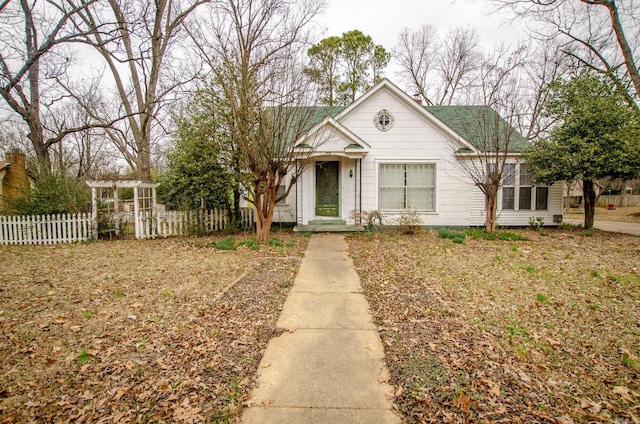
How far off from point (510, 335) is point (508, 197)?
10793 mm

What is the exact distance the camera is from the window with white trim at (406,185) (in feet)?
41.2

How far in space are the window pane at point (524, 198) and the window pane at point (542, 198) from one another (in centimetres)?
35

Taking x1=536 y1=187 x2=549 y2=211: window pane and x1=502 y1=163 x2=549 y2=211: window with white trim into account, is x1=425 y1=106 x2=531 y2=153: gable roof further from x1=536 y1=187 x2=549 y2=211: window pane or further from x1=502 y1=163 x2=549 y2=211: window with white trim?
x1=536 y1=187 x2=549 y2=211: window pane

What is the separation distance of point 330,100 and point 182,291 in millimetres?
20469

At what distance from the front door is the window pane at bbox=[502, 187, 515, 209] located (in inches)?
270

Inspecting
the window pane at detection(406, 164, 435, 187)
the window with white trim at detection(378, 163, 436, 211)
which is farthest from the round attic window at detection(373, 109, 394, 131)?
the window pane at detection(406, 164, 435, 187)

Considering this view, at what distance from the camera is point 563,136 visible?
11.4 m

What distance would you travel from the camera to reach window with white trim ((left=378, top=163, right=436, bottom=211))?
1256cm

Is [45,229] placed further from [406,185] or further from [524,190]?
[524,190]

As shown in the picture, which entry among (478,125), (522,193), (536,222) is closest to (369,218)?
(478,125)

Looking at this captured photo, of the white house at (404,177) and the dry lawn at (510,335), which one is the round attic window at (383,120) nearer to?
the white house at (404,177)

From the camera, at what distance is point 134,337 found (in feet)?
12.2

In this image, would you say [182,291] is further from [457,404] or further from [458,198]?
[458,198]

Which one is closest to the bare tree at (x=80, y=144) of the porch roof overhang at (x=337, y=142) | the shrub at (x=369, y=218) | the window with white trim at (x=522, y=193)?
the porch roof overhang at (x=337, y=142)
